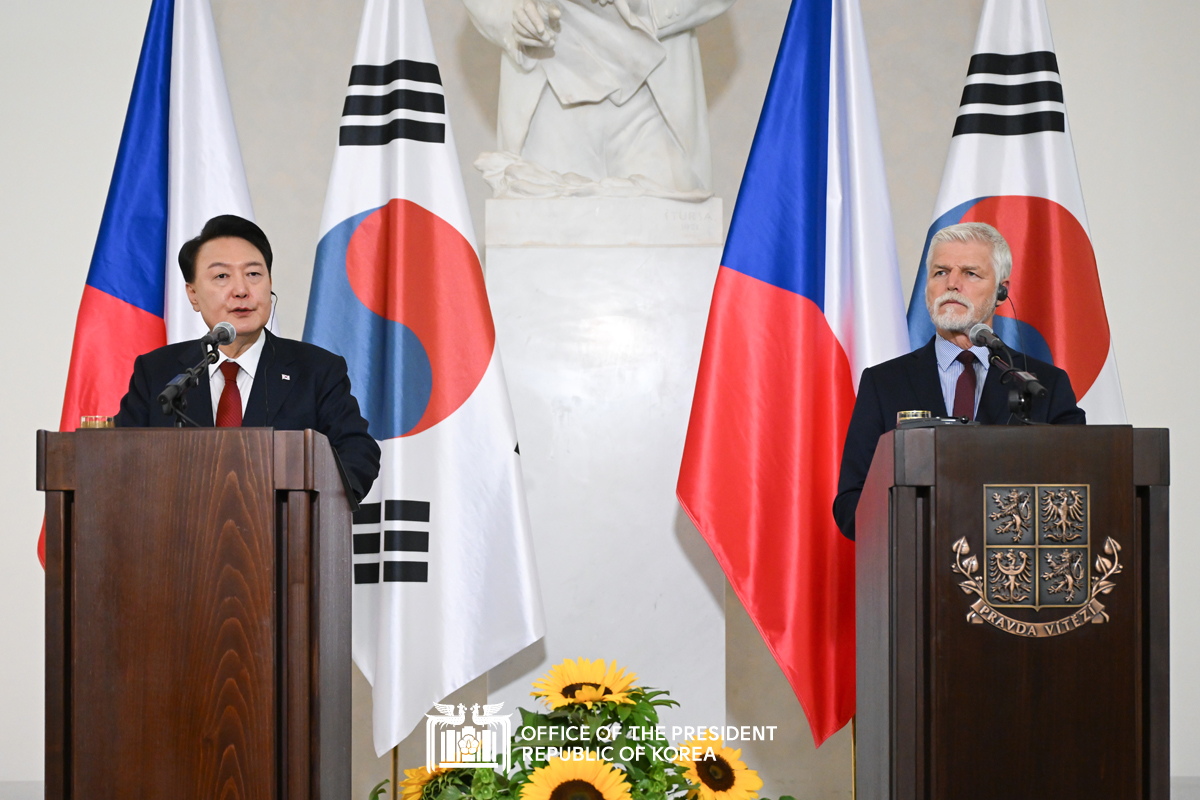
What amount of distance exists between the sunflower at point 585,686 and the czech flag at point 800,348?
2.57 ft

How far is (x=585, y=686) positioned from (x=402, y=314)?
1275 mm

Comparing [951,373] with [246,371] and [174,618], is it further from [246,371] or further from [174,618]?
[174,618]

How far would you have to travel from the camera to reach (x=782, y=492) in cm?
285

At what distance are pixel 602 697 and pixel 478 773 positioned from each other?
26 cm

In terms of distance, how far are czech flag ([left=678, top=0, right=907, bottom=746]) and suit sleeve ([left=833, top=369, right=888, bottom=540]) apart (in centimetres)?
51

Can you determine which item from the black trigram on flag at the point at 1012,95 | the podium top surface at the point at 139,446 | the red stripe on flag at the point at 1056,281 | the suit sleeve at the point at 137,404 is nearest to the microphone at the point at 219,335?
the podium top surface at the point at 139,446

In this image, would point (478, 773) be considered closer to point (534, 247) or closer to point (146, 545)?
point (146, 545)

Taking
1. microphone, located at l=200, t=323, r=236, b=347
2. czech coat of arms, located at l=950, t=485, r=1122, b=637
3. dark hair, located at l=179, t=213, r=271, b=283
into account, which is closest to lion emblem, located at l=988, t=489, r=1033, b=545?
czech coat of arms, located at l=950, t=485, r=1122, b=637

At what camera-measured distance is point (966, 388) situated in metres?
2.31

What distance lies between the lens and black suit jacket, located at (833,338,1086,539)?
2.26 meters

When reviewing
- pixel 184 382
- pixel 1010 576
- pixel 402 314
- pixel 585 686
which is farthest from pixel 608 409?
pixel 1010 576

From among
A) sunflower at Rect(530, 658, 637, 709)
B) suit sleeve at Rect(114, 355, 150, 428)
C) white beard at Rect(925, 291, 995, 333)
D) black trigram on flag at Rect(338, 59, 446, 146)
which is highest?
black trigram on flag at Rect(338, 59, 446, 146)

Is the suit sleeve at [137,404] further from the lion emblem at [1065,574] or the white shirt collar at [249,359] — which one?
the lion emblem at [1065,574]

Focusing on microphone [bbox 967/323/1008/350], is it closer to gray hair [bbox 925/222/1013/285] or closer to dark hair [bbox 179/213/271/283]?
gray hair [bbox 925/222/1013/285]
